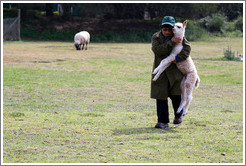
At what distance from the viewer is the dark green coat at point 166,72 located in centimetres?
762

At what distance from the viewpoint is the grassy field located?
6.14m

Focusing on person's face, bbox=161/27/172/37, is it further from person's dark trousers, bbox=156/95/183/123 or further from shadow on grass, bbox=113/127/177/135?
shadow on grass, bbox=113/127/177/135

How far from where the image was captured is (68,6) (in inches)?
1917

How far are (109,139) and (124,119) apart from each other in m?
1.93

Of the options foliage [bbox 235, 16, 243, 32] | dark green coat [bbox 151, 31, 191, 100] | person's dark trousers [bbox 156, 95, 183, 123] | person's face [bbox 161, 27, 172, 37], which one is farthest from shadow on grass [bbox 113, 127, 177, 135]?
foliage [bbox 235, 16, 243, 32]

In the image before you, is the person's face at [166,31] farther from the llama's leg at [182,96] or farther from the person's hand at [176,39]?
the llama's leg at [182,96]

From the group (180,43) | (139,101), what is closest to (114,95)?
(139,101)

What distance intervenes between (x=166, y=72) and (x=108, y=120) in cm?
162

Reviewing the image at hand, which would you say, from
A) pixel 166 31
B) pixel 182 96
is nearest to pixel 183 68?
pixel 182 96

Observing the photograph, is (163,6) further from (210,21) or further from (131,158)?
(131,158)

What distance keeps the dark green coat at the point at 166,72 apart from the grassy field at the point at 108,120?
590mm

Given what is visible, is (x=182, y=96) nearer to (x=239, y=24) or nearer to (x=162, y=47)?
(x=162, y=47)

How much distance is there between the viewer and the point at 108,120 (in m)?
8.85

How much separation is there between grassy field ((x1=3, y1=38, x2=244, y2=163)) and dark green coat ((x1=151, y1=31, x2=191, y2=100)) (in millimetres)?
590
